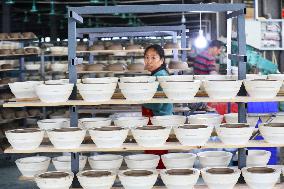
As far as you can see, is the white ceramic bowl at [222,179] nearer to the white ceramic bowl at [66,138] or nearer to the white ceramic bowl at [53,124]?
the white ceramic bowl at [66,138]

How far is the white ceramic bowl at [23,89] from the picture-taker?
4191 mm

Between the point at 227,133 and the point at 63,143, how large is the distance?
1.29 m

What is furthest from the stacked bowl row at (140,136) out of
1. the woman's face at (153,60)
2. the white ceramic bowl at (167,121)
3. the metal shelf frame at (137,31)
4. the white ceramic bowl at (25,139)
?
the metal shelf frame at (137,31)

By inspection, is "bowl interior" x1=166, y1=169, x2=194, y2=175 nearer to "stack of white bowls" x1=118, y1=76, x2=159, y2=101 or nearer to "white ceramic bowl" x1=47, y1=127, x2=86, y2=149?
"stack of white bowls" x1=118, y1=76, x2=159, y2=101

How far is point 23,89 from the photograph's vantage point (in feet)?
13.8

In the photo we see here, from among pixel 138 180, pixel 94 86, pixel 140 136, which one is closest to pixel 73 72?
pixel 94 86

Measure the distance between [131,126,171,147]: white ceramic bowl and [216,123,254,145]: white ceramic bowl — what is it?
435mm

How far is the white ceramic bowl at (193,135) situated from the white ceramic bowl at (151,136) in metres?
0.11

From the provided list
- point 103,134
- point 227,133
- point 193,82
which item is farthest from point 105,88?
point 227,133

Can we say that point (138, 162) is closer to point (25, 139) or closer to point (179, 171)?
point (179, 171)

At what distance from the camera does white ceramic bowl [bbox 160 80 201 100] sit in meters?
4.00

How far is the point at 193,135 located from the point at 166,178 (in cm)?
40

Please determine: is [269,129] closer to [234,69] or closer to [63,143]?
[63,143]

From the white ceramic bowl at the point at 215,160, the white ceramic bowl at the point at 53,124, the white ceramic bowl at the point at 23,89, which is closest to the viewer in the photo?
the white ceramic bowl at the point at 23,89
